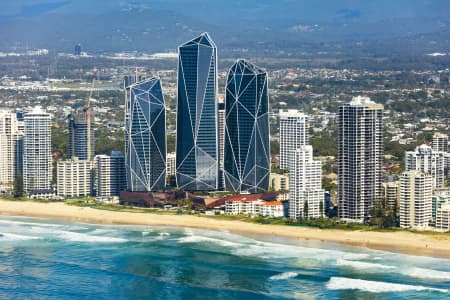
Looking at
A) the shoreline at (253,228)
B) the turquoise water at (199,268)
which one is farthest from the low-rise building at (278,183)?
the turquoise water at (199,268)

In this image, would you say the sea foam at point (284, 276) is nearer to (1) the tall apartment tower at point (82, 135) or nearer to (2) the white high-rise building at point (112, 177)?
(2) the white high-rise building at point (112, 177)

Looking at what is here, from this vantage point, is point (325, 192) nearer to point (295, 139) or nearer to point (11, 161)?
point (295, 139)

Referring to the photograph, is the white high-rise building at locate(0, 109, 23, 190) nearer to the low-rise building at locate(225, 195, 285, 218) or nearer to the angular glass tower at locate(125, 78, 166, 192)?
the angular glass tower at locate(125, 78, 166, 192)

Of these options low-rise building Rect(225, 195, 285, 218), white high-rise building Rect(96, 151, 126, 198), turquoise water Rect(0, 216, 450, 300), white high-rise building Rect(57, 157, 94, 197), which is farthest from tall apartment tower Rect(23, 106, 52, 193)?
low-rise building Rect(225, 195, 285, 218)

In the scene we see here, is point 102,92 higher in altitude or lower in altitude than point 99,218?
higher

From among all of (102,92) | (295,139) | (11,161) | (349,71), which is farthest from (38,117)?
(349,71)

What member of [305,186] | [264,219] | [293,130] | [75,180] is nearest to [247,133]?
[293,130]
